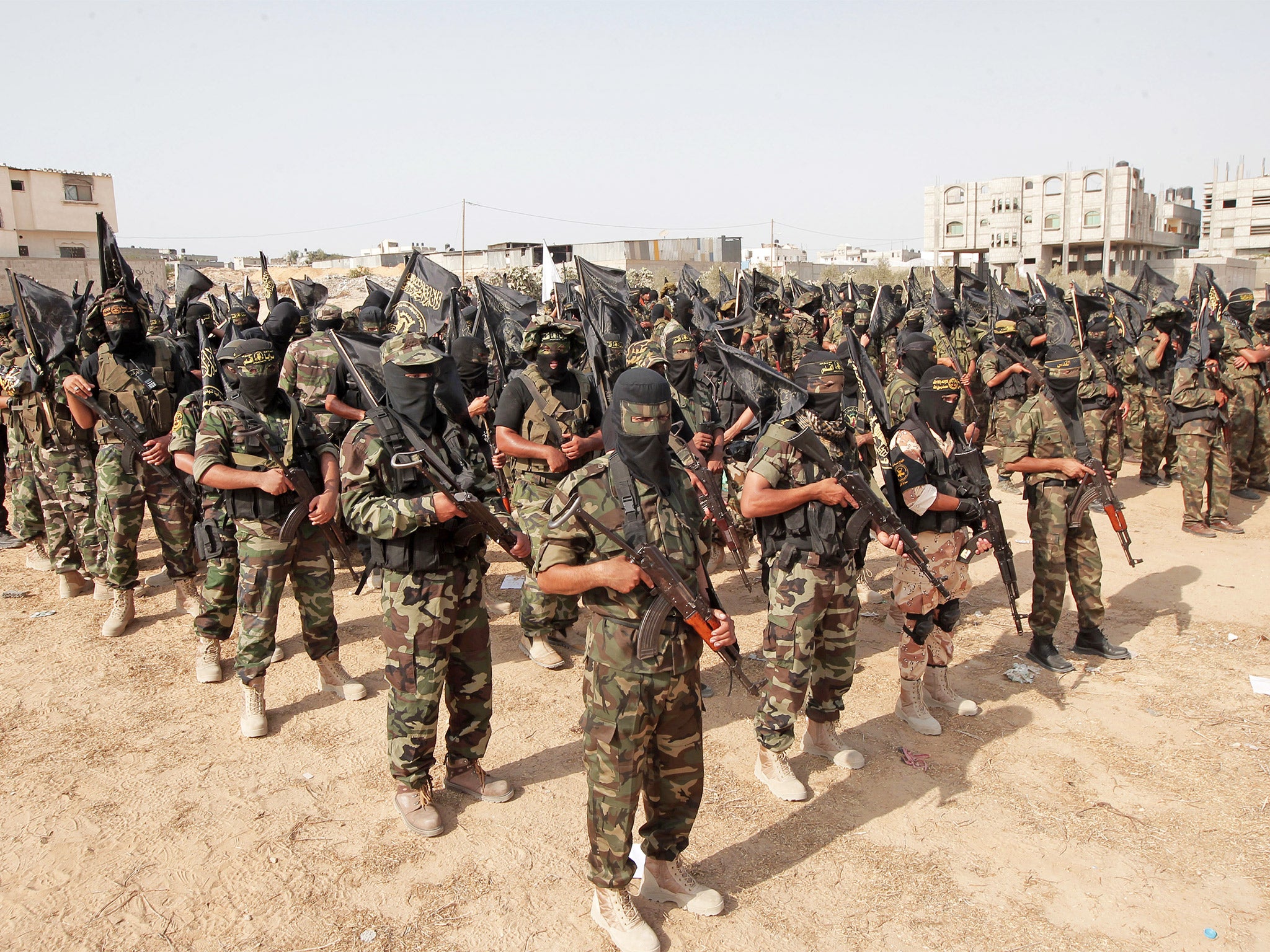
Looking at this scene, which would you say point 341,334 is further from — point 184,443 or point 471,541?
point 471,541

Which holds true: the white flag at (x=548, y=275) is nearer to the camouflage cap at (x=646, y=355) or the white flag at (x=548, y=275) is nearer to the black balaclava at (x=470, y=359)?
the black balaclava at (x=470, y=359)

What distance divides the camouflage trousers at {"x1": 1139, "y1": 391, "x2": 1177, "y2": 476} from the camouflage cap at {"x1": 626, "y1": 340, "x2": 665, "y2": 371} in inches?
298

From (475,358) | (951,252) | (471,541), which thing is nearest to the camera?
(471,541)

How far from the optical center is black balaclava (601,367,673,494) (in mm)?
2979

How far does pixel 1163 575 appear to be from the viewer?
306 inches

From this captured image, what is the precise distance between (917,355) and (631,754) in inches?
146

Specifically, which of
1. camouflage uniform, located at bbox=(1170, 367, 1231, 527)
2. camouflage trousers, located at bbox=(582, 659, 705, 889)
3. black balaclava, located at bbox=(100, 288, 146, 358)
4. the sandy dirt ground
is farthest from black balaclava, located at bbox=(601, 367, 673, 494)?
camouflage uniform, located at bbox=(1170, 367, 1231, 527)

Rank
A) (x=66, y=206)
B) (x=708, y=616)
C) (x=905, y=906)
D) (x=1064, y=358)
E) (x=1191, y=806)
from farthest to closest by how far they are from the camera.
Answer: (x=66, y=206), (x=1064, y=358), (x=1191, y=806), (x=905, y=906), (x=708, y=616)

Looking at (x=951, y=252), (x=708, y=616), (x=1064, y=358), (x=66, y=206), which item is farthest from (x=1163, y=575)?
(x=951, y=252)

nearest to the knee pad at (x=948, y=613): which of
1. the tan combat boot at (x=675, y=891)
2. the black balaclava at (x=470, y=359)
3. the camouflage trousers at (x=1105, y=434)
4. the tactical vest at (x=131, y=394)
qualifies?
the tan combat boot at (x=675, y=891)

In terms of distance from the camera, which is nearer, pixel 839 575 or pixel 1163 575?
pixel 839 575

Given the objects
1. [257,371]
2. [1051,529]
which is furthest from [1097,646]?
[257,371]

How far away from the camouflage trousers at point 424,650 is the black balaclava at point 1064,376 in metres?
4.28

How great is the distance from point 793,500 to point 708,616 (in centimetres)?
130
